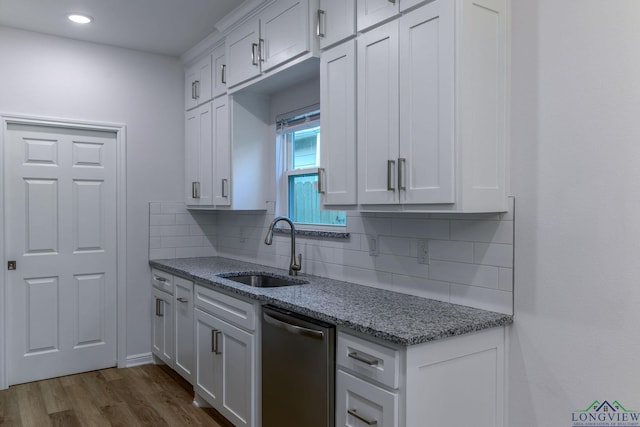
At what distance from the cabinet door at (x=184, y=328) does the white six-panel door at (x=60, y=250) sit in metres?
0.76

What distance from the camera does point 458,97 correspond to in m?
1.79

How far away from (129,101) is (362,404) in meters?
3.28

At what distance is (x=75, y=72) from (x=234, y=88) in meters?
1.41

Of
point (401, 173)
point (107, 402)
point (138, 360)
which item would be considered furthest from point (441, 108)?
point (138, 360)

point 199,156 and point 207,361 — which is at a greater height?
point 199,156

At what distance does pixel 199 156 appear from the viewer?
12.9 ft

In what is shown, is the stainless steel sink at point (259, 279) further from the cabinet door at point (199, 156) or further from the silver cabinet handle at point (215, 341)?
the cabinet door at point (199, 156)

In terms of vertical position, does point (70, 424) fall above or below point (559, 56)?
below

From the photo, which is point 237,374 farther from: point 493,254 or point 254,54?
point 254,54

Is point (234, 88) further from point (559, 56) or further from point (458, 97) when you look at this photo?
point (559, 56)

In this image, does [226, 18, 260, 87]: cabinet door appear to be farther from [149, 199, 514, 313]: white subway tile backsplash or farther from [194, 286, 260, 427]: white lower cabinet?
[194, 286, 260, 427]: white lower cabinet

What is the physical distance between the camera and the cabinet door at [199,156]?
12.4 ft

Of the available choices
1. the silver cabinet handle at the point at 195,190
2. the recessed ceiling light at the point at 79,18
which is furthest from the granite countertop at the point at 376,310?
the recessed ceiling light at the point at 79,18

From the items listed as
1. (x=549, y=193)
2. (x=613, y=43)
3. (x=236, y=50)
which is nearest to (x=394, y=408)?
(x=549, y=193)
